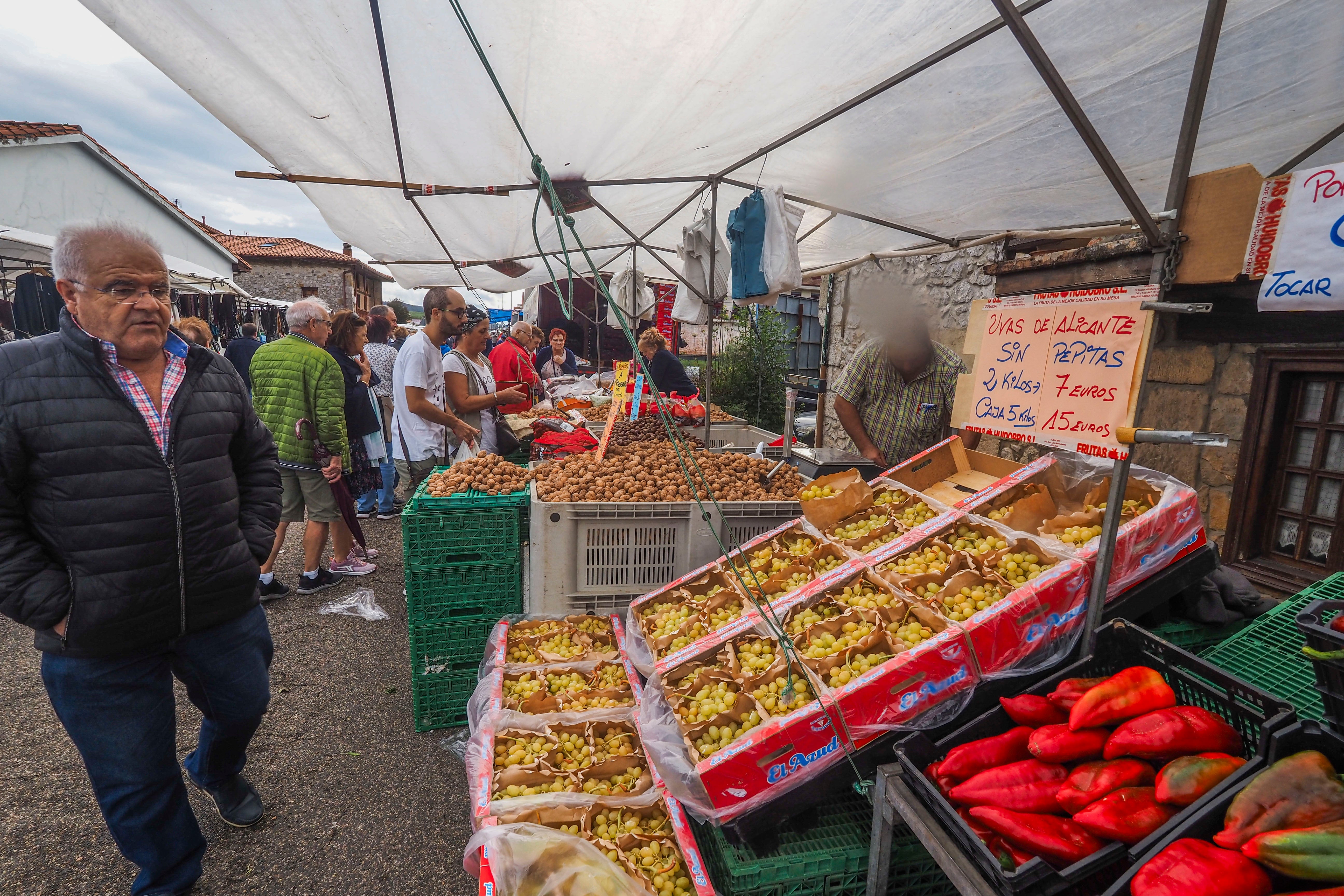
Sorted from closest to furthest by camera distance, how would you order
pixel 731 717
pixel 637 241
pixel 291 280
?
pixel 731 717, pixel 637 241, pixel 291 280

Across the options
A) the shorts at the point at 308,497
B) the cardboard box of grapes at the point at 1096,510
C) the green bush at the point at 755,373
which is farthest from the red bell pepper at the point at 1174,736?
the green bush at the point at 755,373

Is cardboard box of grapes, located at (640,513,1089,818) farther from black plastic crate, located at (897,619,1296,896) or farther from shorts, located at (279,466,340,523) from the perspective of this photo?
shorts, located at (279,466,340,523)

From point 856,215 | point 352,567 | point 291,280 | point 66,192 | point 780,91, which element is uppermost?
point 66,192

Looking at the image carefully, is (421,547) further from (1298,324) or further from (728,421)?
(1298,324)

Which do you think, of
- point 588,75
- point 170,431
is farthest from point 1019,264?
point 170,431

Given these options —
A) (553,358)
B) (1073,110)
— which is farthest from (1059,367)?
(553,358)

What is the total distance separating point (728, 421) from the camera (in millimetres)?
6457

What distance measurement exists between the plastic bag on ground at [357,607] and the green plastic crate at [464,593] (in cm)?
162

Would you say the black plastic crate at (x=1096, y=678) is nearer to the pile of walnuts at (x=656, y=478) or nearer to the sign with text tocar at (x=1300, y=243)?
the sign with text tocar at (x=1300, y=243)

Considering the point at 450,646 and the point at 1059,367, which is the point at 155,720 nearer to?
the point at 450,646

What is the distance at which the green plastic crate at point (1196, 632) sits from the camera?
2.11 meters

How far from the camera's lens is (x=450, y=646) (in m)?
3.26

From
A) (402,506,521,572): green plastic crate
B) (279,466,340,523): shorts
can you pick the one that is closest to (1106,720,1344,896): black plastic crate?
(402,506,521,572): green plastic crate

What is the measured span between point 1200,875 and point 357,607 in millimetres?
4912
